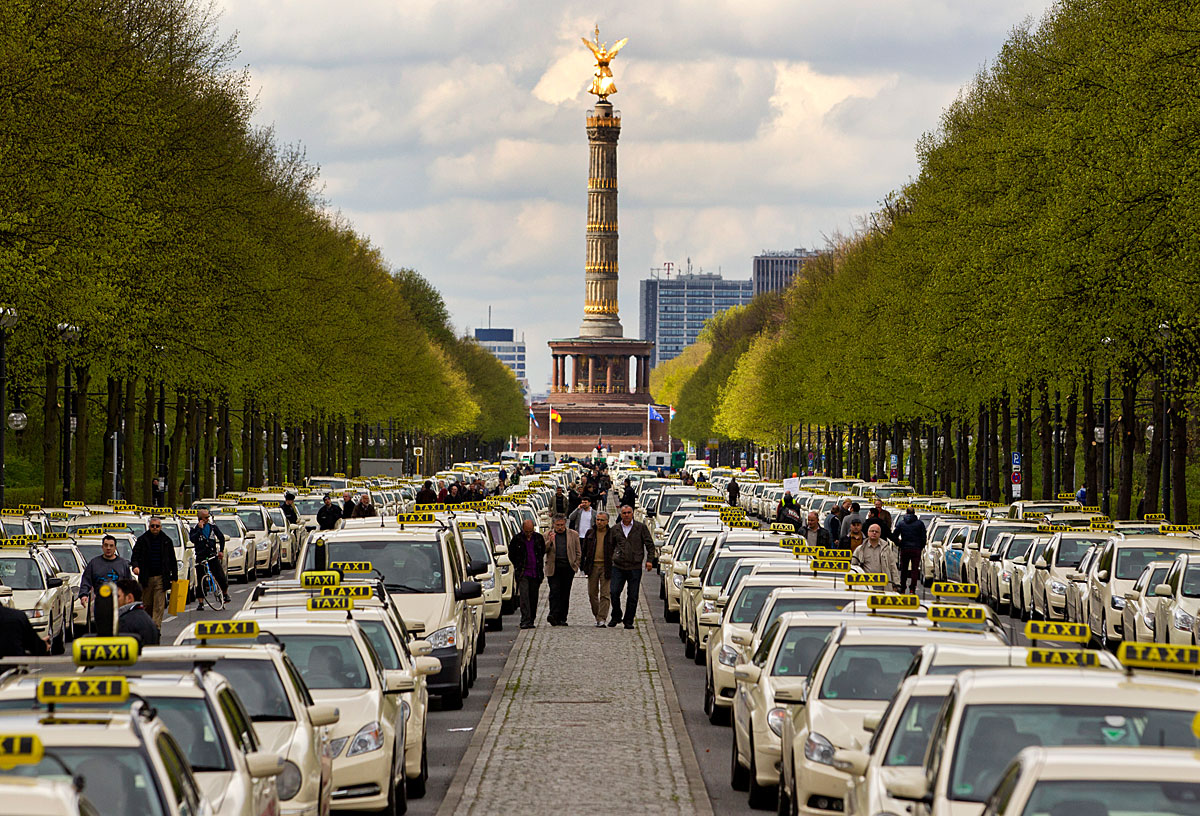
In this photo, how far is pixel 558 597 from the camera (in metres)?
30.2

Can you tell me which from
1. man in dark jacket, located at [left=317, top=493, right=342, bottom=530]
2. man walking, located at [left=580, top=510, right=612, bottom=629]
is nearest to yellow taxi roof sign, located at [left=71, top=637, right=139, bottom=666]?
man walking, located at [left=580, top=510, right=612, bottom=629]

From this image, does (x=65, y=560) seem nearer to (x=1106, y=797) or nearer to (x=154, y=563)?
(x=154, y=563)

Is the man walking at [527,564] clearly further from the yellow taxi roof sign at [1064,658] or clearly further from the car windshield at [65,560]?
the yellow taxi roof sign at [1064,658]

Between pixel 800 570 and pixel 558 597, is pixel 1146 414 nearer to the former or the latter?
pixel 558 597

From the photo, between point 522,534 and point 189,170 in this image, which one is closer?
point 522,534

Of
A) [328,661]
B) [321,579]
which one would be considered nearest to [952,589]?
[328,661]

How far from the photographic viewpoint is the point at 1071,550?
31469mm

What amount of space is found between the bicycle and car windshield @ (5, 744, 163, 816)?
23.6m

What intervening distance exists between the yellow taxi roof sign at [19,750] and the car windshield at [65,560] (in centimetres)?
2264

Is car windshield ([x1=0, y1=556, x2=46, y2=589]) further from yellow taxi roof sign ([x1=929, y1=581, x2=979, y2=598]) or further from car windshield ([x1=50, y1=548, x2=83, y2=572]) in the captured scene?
yellow taxi roof sign ([x1=929, y1=581, x2=979, y2=598])

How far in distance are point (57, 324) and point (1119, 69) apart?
72.7 ft

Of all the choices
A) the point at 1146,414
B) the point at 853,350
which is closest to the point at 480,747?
the point at 1146,414

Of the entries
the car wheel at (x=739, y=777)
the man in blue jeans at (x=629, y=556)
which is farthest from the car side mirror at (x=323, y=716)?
the man in blue jeans at (x=629, y=556)

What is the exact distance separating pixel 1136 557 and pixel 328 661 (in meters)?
15.8
